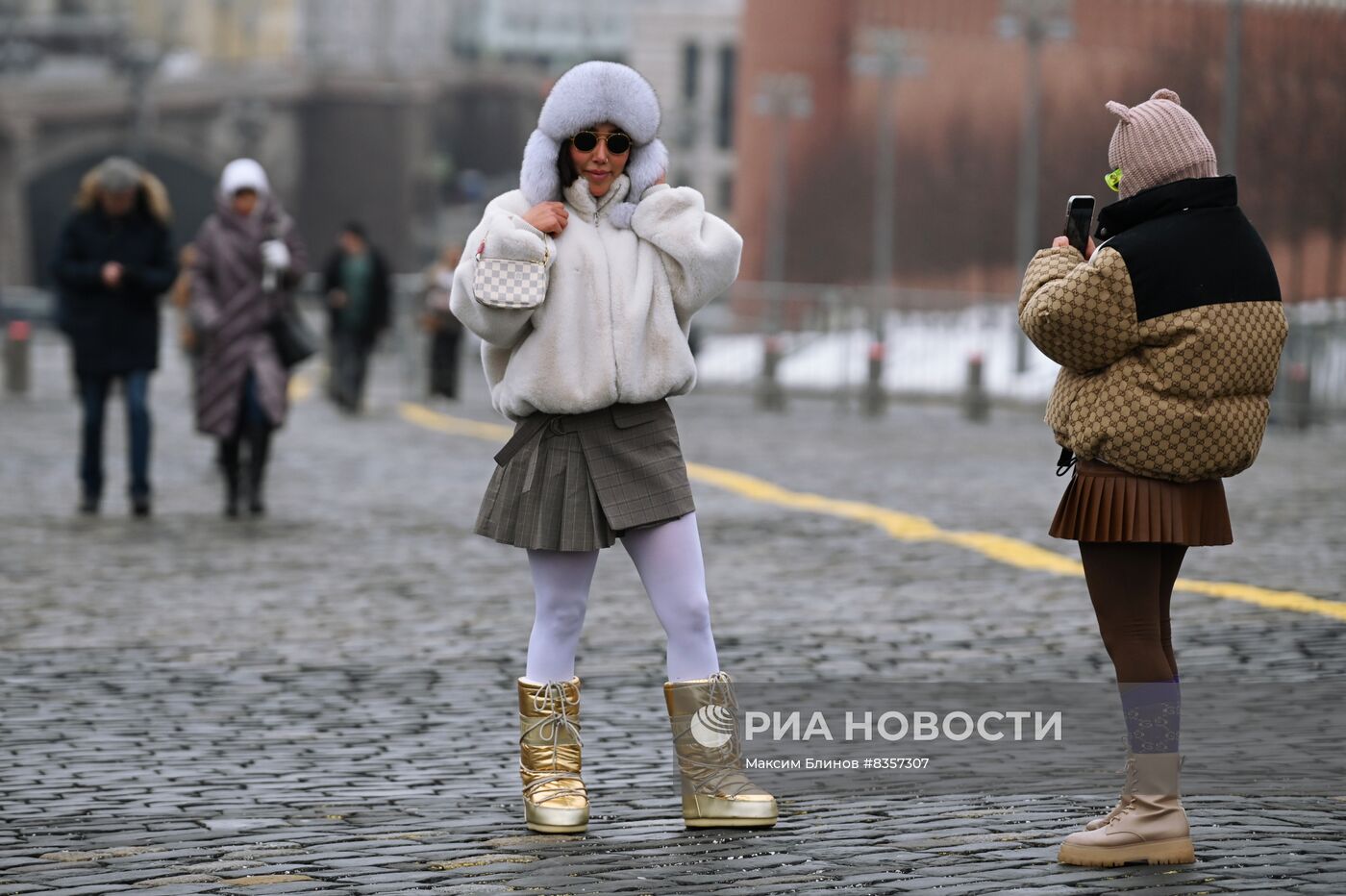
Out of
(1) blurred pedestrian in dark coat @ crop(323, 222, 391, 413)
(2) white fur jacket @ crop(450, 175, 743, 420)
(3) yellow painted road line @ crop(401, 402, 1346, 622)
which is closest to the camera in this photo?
(2) white fur jacket @ crop(450, 175, 743, 420)

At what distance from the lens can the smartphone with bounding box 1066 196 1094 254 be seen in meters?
5.39

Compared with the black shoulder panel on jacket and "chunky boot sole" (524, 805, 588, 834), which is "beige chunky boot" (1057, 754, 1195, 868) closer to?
the black shoulder panel on jacket

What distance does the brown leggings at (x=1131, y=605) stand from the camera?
5.33 metres

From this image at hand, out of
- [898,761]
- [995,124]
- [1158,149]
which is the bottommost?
[995,124]

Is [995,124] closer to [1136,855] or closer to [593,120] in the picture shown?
[593,120]

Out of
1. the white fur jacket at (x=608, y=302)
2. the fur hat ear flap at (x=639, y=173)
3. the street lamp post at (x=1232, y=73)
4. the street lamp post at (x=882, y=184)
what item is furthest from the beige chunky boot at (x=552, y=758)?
the street lamp post at (x=1232, y=73)

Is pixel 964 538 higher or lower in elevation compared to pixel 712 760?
lower

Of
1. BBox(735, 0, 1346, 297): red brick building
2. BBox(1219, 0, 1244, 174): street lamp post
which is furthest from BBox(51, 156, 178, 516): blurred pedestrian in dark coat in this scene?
BBox(735, 0, 1346, 297): red brick building

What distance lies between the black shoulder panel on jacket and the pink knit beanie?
3.3 inches

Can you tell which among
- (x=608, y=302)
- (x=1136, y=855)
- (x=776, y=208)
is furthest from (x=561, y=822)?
(x=776, y=208)

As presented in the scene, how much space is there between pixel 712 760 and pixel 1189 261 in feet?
4.85

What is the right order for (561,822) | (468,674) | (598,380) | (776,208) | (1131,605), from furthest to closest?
(776,208)
(468,674)
(598,380)
(561,822)
(1131,605)

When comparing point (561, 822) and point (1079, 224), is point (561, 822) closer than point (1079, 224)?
No

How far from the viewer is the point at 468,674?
8109mm
